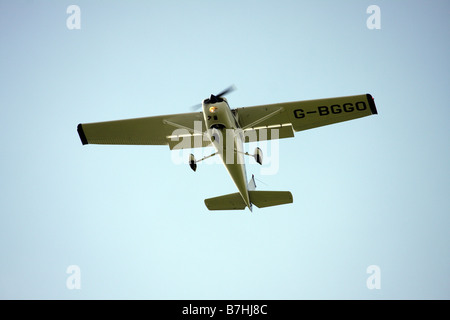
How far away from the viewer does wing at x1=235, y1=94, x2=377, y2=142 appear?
17109 mm

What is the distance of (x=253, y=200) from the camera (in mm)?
17875

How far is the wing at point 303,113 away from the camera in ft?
56.1

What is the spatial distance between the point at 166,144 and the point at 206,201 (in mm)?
2695

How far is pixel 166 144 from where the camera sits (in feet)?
61.8

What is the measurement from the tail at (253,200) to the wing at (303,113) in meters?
2.32

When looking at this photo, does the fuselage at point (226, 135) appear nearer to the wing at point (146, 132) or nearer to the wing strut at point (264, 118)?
the wing strut at point (264, 118)

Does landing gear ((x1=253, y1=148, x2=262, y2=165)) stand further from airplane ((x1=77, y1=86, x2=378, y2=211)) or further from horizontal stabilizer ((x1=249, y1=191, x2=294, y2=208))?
horizontal stabilizer ((x1=249, y1=191, x2=294, y2=208))

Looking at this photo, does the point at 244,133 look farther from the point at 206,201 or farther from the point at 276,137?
the point at 206,201

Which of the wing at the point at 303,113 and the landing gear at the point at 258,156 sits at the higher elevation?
the wing at the point at 303,113

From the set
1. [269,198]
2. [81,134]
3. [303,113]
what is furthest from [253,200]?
[81,134]

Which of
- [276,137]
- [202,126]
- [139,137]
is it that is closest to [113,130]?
[139,137]

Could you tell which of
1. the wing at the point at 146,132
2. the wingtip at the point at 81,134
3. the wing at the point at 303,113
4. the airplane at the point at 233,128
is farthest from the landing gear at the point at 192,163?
the wingtip at the point at 81,134
